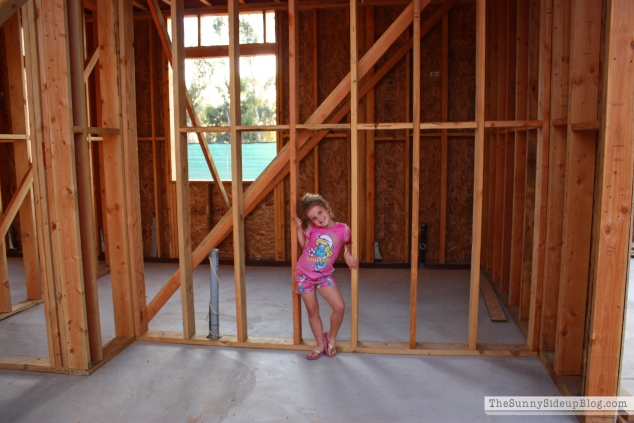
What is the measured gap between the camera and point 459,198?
7.33m

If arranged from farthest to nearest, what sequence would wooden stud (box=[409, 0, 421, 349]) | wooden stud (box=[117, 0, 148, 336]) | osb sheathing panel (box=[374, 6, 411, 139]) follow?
osb sheathing panel (box=[374, 6, 411, 139]) → wooden stud (box=[117, 0, 148, 336]) → wooden stud (box=[409, 0, 421, 349])

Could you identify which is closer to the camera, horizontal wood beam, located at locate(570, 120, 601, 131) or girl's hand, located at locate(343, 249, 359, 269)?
horizontal wood beam, located at locate(570, 120, 601, 131)

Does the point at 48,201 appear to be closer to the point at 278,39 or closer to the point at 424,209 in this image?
the point at 278,39

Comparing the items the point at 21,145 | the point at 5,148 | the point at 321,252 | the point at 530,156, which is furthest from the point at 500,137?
the point at 5,148

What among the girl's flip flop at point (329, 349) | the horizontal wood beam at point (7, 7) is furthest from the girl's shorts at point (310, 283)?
the horizontal wood beam at point (7, 7)

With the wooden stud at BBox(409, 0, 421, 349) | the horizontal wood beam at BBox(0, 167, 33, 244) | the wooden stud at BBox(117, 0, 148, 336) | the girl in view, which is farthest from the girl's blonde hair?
the horizontal wood beam at BBox(0, 167, 33, 244)

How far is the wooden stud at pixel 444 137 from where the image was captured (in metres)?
6.99

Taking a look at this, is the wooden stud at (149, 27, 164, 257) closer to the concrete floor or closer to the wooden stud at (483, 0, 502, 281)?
the concrete floor

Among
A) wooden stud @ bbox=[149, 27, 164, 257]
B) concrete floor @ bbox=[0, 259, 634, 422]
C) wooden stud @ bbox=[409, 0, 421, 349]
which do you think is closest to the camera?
concrete floor @ bbox=[0, 259, 634, 422]

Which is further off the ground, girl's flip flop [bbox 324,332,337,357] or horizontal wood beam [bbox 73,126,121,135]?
horizontal wood beam [bbox 73,126,121,135]

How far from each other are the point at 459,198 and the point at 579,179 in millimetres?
3867

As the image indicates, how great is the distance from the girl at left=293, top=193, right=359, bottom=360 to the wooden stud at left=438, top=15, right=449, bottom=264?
11.7 feet

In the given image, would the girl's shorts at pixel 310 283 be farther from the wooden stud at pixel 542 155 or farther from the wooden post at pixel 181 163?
the wooden stud at pixel 542 155

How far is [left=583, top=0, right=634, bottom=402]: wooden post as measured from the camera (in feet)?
9.29
